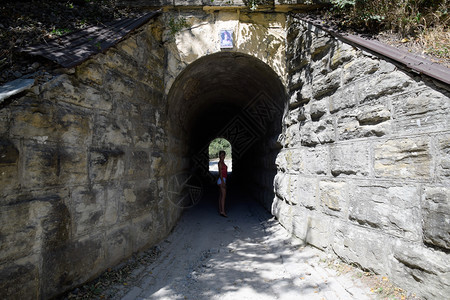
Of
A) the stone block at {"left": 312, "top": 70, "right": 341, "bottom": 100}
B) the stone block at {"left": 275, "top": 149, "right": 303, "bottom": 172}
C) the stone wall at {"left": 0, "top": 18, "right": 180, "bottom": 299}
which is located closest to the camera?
the stone wall at {"left": 0, "top": 18, "right": 180, "bottom": 299}

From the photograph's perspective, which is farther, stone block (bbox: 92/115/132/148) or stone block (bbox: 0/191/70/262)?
stone block (bbox: 92/115/132/148)

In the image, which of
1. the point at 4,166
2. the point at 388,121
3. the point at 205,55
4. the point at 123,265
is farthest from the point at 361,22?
the point at 123,265

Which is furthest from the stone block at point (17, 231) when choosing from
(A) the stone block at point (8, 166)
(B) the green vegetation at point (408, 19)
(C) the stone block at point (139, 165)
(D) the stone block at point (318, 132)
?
(B) the green vegetation at point (408, 19)

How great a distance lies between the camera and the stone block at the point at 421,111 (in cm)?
204

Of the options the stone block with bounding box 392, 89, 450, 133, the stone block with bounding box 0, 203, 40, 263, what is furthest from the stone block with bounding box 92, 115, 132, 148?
the stone block with bounding box 392, 89, 450, 133

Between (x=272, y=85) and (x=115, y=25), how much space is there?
2.85 meters

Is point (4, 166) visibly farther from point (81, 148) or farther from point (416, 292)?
point (416, 292)

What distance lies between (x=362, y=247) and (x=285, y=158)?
1978 millimetres

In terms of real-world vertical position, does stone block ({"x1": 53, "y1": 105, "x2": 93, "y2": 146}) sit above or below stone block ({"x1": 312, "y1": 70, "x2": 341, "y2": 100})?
below

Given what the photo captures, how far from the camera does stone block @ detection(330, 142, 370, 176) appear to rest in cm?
270

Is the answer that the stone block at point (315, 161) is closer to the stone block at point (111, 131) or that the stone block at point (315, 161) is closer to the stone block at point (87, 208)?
the stone block at point (111, 131)

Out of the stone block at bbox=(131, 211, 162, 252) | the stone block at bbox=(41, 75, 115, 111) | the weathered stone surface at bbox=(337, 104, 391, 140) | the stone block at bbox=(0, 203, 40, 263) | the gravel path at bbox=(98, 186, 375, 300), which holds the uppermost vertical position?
the stone block at bbox=(41, 75, 115, 111)

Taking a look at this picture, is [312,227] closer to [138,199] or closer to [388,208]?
[388,208]

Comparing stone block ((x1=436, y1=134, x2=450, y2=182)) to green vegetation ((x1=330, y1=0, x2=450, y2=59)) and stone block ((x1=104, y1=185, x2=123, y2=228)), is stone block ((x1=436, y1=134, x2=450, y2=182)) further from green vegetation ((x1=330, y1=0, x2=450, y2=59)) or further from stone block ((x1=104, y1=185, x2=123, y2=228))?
stone block ((x1=104, y1=185, x2=123, y2=228))
